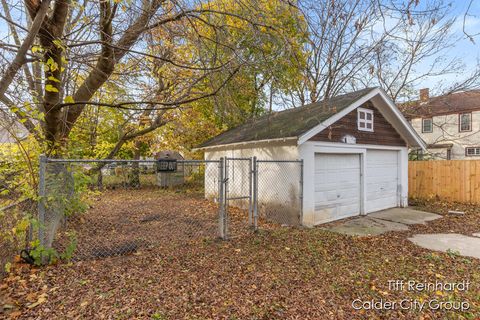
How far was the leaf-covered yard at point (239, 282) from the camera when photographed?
3.07 metres

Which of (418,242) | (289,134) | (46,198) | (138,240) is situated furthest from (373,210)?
(46,198)

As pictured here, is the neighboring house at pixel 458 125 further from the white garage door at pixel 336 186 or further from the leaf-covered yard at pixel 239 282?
the leaf-covered yard at pixel 239 282

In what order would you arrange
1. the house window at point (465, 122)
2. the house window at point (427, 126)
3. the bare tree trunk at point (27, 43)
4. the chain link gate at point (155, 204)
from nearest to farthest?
the bare tree trunk at point (27, 43)
the chain link gate at point (155, 204)
the house window at point (465, 122)
the house window at point (427, 126)

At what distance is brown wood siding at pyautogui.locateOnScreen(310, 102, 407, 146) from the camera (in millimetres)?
7574

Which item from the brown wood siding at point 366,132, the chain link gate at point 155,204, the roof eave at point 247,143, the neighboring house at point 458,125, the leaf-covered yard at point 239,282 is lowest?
the leaf-covered yard at point 239,282

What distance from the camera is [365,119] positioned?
8555mm

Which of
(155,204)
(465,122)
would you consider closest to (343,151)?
(155,204)

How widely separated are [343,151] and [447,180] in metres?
6.19

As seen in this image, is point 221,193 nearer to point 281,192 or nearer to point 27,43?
point 281,192

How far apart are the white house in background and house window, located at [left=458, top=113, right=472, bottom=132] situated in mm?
15926

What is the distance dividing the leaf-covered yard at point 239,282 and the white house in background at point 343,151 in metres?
2.26

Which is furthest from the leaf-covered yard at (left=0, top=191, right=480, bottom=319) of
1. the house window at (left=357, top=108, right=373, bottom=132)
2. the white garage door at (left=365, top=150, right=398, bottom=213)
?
the house window at (left=357, top=108, right=373, bottom=132)

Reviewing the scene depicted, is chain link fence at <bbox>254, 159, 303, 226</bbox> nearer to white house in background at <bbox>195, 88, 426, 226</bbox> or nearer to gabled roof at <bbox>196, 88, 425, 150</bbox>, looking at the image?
white house in background at <bbox>195, 88, 426, 226</bbox>

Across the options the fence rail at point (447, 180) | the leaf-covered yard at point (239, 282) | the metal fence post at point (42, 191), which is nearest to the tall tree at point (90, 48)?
the metal fence post at point (42, 191)
